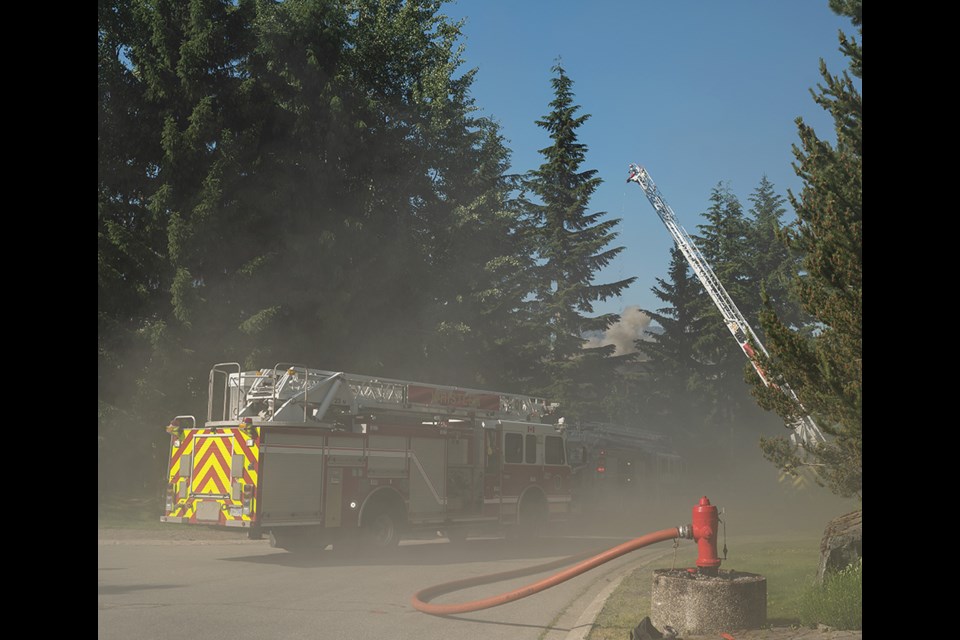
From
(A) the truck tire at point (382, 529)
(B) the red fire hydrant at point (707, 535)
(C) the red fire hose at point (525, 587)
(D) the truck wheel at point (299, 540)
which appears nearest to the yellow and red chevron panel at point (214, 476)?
(D) the truck wheel at point (299, 540)

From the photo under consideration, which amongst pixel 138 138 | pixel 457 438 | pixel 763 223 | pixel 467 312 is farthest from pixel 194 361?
pixel 763 223

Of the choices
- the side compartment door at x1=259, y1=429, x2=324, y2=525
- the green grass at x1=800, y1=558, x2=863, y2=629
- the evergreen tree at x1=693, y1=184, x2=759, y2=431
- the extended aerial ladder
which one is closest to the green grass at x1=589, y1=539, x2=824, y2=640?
the green grass at x1=800, y1=558, x2=863, y2=629

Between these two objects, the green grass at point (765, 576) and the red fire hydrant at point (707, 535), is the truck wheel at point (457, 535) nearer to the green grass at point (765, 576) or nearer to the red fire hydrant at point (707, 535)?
the green grass at point (765, 576)

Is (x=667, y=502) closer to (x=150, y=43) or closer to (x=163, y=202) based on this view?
(x=163, y=202)

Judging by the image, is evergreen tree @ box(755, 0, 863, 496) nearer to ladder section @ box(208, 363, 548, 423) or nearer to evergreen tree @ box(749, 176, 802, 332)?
ladder section @ box(208, 363, 548, 423)

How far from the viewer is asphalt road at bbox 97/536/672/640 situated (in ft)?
24.1

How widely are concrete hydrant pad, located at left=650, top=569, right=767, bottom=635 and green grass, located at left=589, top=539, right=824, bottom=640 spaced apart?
443 millimetres

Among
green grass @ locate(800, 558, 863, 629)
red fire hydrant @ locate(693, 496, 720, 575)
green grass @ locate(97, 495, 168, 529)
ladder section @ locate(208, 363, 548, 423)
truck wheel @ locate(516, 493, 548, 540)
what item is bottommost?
green grass @ locate(97, 495, 168, 529)

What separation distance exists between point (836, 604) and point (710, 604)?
1.14m

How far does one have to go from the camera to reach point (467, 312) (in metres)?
30.8

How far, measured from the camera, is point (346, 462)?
13094 mm

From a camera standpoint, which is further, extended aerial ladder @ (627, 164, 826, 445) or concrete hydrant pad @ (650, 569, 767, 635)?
extended aerial ladder @ (627, 164, 826, 445)

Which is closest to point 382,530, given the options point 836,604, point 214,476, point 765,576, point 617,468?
point 214,476
